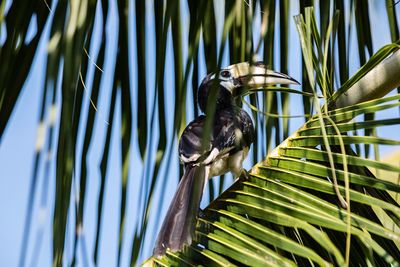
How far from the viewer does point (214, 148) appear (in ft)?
9.02

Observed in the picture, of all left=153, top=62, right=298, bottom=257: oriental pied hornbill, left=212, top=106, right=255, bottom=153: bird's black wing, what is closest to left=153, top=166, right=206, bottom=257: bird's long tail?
left=153, top=62, right=298, bottom=257: oriental pied hornbill

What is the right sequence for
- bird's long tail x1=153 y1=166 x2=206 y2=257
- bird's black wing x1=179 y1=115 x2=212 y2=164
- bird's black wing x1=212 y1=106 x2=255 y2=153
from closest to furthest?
bird's long tail x1=153 y1=166 x2=206 y2=257 → bird's black wing x1=179 y1=115 x2=212 y2=164 → bird's black wing x1=212 y1=106 x2=255 y2=153

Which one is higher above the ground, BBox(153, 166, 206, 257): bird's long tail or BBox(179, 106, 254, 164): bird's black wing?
BBox(179, 106, 254, 164): bird's black wing

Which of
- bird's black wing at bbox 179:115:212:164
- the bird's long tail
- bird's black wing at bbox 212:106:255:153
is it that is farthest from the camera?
bird's black wing at bbox 212:106:255:153

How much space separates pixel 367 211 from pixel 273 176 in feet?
0.75

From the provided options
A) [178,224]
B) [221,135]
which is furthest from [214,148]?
[178,224]

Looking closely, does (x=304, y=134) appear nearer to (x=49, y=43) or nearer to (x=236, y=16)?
(x=236, y=16)

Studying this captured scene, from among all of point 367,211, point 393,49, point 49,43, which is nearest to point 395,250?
point 367,211

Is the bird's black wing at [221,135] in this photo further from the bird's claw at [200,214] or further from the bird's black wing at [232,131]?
the bird's claw at [200,214]

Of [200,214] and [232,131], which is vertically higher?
[232,131]

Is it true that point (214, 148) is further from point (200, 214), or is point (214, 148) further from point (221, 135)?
point (200, 214)

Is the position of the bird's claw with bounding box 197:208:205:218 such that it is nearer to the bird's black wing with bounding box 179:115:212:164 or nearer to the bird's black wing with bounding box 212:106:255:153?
the bird's black wing with bounding box 179:115:212:164

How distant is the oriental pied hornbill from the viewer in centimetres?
181

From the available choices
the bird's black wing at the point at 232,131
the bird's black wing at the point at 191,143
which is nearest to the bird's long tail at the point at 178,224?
the bird's black wing at the point at 191,143
